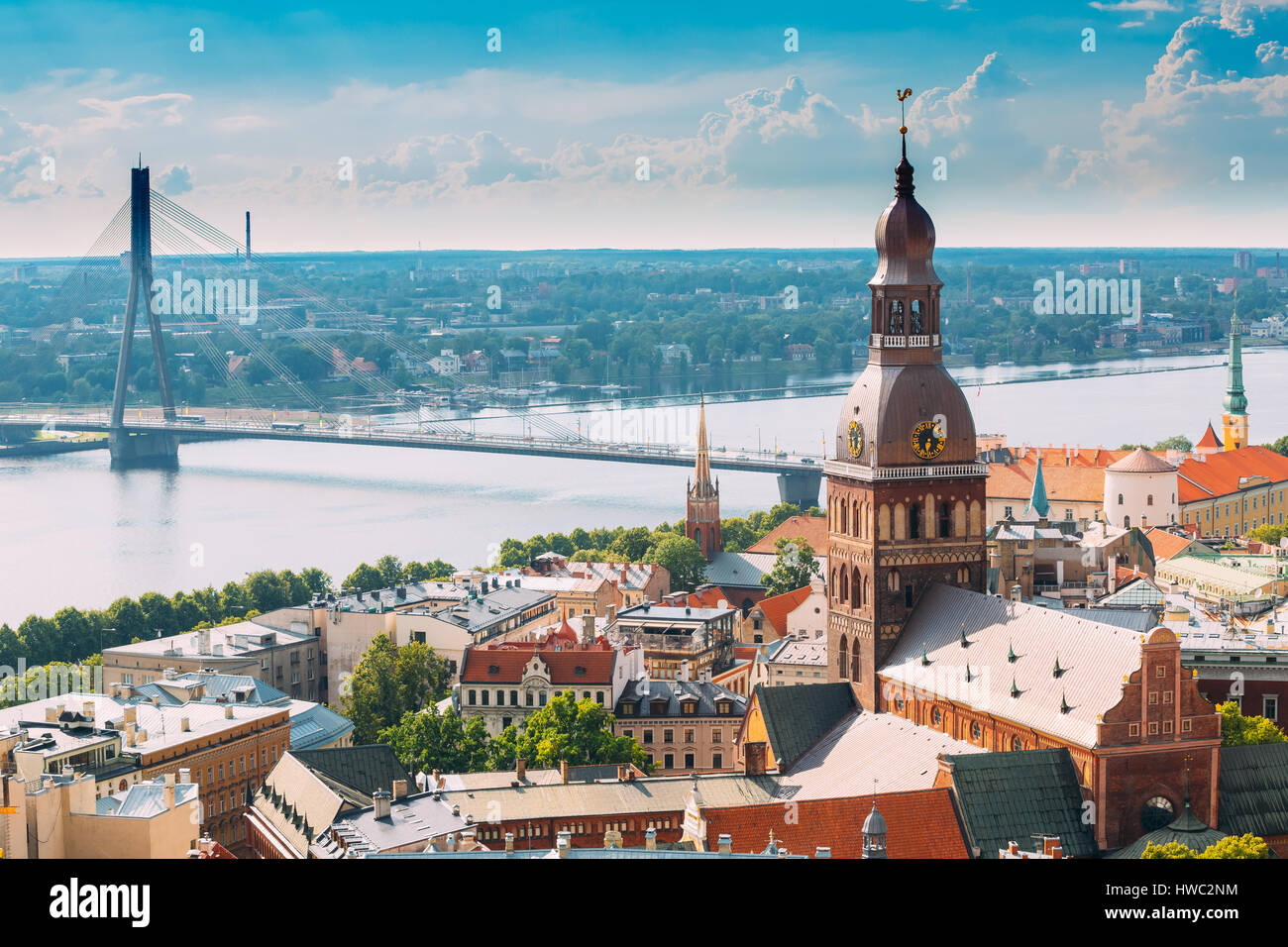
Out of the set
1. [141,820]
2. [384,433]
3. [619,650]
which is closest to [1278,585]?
[619,650]

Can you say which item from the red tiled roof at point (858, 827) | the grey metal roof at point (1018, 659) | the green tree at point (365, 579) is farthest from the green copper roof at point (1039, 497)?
the red tiled roof at point (858, 827)

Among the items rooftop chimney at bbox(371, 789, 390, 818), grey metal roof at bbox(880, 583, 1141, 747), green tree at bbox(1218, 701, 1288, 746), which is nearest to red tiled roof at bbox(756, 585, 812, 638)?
grey metal roof at bbox(880, 583, 1141, 747)

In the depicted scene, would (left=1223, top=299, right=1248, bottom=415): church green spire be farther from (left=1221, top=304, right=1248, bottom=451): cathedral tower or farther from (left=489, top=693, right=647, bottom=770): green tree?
(left=489, top=693, right=647, bottom=770): green tree

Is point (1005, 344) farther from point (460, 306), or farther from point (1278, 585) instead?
point (1278, 585)

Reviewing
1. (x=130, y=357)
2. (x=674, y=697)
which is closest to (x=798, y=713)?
(x=674, y=697)
